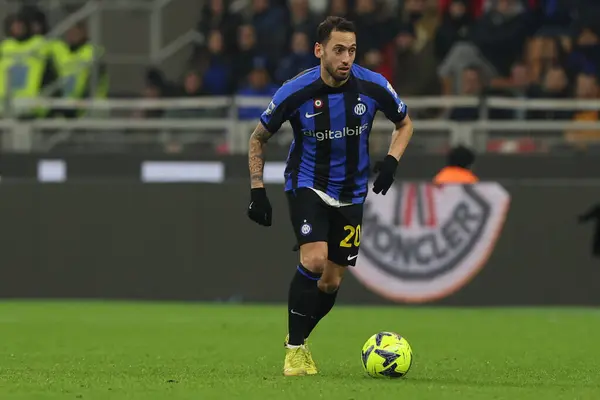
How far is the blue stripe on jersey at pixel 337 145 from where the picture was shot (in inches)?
369

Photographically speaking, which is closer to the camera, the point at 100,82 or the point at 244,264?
the point at 244,264

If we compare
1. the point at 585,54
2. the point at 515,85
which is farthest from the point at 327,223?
the point at 585,54

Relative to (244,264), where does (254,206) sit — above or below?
above

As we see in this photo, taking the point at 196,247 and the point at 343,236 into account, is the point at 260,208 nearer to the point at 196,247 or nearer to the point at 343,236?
the point at 343,236

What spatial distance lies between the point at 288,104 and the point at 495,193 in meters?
7.38

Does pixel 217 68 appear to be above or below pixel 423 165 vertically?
above

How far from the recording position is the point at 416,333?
514 inches

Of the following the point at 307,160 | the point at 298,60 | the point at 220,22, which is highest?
the point at 220,22

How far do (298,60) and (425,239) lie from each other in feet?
13.0

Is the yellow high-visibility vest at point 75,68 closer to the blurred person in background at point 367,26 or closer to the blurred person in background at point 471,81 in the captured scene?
the blurred person in background at point 367,26

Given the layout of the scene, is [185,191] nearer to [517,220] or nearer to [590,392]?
[517,220]

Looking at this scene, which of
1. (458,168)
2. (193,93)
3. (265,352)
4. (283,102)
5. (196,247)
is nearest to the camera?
(283,102)

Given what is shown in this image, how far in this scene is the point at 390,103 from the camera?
955 centimetres

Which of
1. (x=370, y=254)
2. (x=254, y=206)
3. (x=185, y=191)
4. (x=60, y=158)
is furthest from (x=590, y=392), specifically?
(x=60, y=158)
